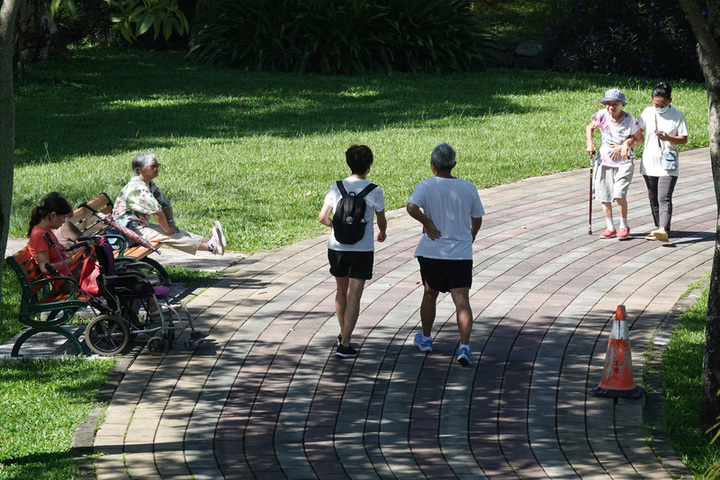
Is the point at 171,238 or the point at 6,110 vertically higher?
the point at 6,110

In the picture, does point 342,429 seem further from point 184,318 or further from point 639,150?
point 639,150

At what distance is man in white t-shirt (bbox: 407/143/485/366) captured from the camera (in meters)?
7.41

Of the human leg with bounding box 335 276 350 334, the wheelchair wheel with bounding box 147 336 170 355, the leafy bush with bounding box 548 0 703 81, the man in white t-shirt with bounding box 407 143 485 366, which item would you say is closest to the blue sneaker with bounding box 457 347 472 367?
the man in white t-shirt with bounding box 407 143 485 366

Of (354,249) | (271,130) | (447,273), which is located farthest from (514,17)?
(354,249)

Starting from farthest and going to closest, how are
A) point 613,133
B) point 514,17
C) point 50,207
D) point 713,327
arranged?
1. point 514,17
2. point 613,133
3. point 50,207
4. point 713,327

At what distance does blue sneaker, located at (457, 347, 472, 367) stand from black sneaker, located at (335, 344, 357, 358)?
0.83 m

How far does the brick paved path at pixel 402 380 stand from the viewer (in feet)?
19.4

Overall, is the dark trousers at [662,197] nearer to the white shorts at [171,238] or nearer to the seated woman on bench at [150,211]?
the seated woman on bench at [150,211]

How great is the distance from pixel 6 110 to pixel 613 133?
7.53m

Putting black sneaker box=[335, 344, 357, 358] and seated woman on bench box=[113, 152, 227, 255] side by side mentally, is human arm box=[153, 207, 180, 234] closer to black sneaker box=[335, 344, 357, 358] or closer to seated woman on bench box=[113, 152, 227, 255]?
seated woman on bench box=[113, 152, 227, 255]

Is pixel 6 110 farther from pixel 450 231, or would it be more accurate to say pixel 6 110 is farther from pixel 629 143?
pixel 629 143

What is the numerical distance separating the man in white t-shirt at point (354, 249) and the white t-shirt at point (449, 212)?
31 centimetres

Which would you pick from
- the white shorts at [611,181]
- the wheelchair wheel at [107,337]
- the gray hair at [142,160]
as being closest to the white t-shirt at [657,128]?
the white shorts at [611,181]

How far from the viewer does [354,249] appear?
744cm
